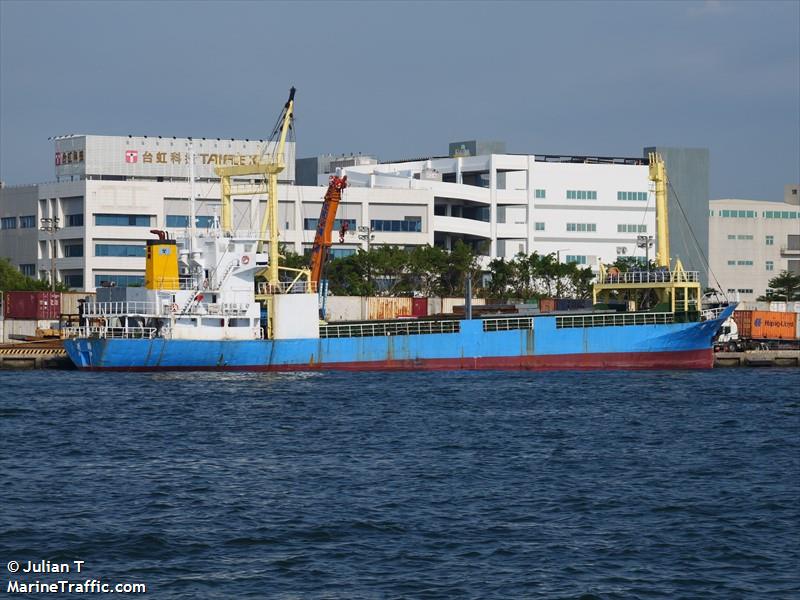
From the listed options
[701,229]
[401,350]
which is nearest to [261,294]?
[401,350]

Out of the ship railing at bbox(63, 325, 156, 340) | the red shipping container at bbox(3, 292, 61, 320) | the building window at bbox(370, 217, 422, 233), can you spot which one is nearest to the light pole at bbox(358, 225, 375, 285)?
the building window at bbox(370, 217, 422, 233)

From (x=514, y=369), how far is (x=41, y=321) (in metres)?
35.1

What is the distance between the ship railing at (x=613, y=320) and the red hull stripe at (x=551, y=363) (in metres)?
2.00

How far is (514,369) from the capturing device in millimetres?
79812

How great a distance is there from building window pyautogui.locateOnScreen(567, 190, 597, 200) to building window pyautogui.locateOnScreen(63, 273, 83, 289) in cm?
5838

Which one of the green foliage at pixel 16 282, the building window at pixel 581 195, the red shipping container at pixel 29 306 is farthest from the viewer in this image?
the building window at pixel 581 195

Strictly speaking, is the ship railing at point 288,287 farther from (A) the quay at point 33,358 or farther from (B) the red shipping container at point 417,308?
(B) the red shipping container at point 417,308

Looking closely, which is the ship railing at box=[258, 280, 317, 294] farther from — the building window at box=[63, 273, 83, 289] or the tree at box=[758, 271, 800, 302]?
the tree at box=[758, 271, 800, 302]

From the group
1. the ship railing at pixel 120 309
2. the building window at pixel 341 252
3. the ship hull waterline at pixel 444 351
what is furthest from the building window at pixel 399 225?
the ship railing at pixel 120 309

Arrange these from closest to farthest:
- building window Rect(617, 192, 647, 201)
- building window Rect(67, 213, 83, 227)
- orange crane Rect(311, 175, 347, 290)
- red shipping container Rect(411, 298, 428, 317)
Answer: orange crane Rect(311, 175, 347, 290) → red shipping container Rect(411, 298, 428, 317) → building window Rect(67, 213, 83, 227) → building window Rect(617, 192, 647, 201)

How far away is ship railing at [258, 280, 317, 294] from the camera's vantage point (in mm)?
78438

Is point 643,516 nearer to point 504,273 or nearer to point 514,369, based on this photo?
point 514,369

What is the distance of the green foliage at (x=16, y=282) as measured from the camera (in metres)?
113

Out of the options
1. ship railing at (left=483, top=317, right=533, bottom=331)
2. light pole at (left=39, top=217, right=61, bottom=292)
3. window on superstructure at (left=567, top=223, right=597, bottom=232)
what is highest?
window on superstructure at (left=567, top=223, right=597, bottom=232)
